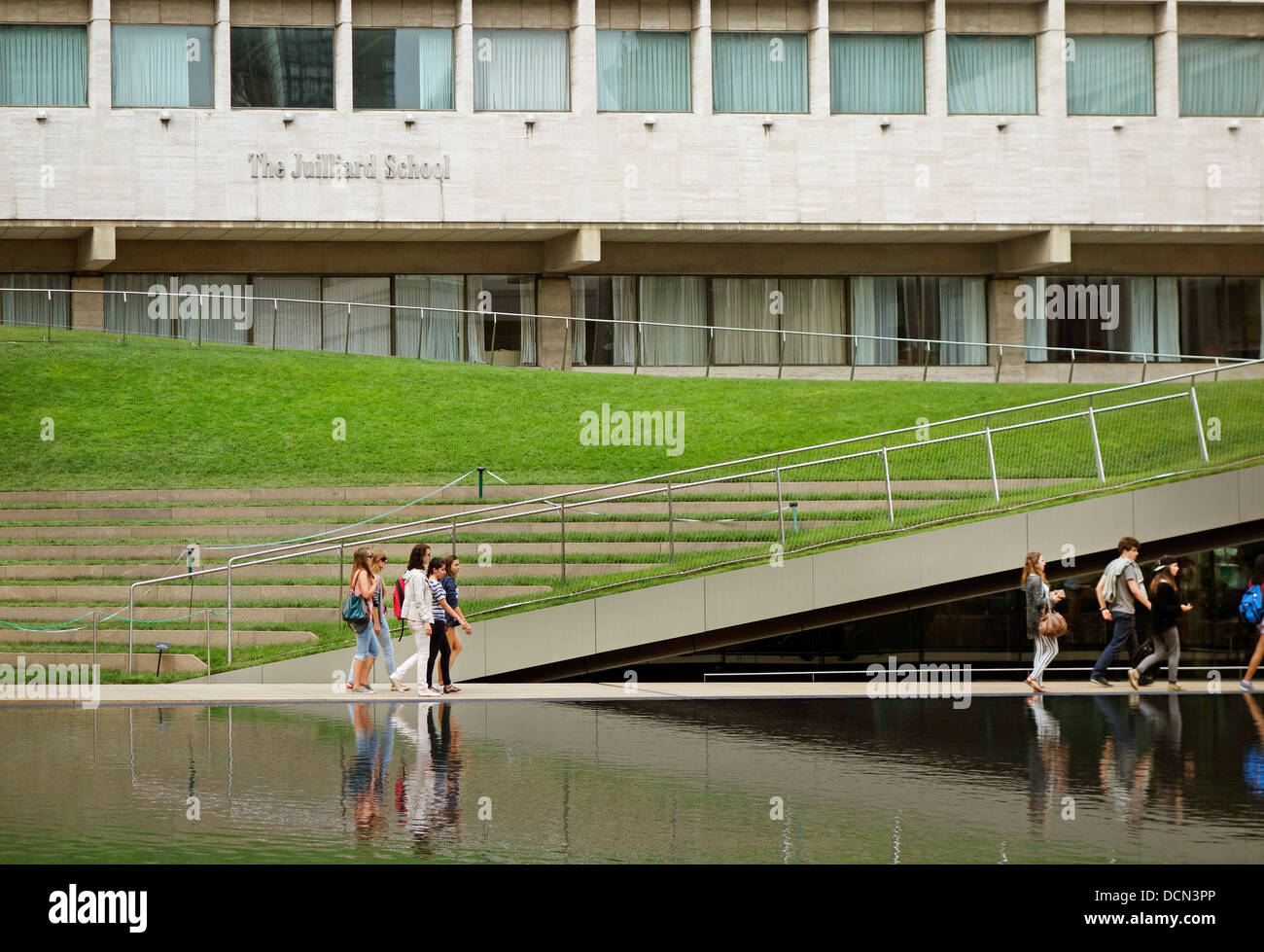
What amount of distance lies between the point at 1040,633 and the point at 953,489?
13.6 feet

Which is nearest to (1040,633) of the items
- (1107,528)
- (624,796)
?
(1107,528)

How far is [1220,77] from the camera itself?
35500 mm

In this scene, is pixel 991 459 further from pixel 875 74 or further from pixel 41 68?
pixel 41 68

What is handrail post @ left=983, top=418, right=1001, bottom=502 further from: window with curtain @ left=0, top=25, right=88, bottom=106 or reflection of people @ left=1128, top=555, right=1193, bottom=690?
window with curtain @ left=0, top=25, right=88, bottom=106

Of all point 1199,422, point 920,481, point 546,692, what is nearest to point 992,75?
point 1199,422

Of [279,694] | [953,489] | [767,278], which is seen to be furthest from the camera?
[767,278]

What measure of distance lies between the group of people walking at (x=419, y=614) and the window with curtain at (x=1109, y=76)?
24.3 metres

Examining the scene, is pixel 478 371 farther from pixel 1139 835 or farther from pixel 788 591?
pixel 1139 835

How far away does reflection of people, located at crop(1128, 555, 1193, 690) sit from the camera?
16.7m

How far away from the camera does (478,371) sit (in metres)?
30.1

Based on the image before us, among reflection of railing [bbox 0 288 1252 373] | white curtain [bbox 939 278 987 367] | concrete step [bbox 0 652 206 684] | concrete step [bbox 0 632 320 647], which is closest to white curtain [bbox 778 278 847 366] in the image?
reflection of railing [bbox 0 288 1252 373]

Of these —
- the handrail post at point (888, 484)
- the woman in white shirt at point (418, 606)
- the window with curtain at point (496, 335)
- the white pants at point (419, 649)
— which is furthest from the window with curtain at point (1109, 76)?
the white pants at point (419, 649)

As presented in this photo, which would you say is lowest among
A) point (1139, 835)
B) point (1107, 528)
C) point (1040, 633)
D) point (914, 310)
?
point (1139, 835)

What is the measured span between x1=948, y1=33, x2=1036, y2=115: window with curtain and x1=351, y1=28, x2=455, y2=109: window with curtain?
1164 cm
